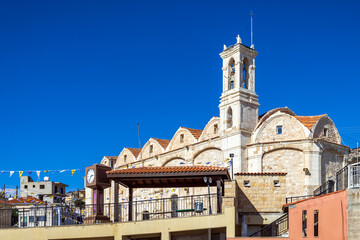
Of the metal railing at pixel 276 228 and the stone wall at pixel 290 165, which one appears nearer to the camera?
the metal railing at pixel 276 228

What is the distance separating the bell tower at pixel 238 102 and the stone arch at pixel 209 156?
1.02m

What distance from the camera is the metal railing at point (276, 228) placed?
Result: 23.4 m

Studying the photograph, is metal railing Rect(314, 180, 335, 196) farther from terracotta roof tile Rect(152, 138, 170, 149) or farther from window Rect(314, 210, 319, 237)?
terracotta roof tile Rect(152, 138, 170, 149)

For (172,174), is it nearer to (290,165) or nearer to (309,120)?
(290,165)

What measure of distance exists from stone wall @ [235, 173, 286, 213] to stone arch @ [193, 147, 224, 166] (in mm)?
12636

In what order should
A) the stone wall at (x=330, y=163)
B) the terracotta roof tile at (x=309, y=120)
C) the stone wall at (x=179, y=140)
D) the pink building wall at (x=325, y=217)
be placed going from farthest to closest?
1. the stone wall at (x=179, y=140)
2. the terracotta roof tile at (x=309, y=120)
3. the stone wall at (x=330, y=163)
4. the pink building wall at (x=325, y=217)

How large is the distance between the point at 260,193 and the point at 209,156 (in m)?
15.0

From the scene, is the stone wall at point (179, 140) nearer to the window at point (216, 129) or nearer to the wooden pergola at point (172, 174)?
the window at point (216, 129)

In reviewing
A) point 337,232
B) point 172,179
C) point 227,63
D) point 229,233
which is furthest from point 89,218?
point 227,63

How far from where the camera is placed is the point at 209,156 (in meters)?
40.4

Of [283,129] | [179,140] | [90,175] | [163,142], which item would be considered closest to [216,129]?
[179,140]

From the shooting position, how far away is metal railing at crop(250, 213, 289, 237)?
920 inches

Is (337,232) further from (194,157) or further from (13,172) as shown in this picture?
(194,157)

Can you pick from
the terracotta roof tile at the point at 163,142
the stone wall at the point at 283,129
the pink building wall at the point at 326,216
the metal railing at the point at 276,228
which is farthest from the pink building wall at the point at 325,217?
the terracotta roof tile at the point at 163,142
